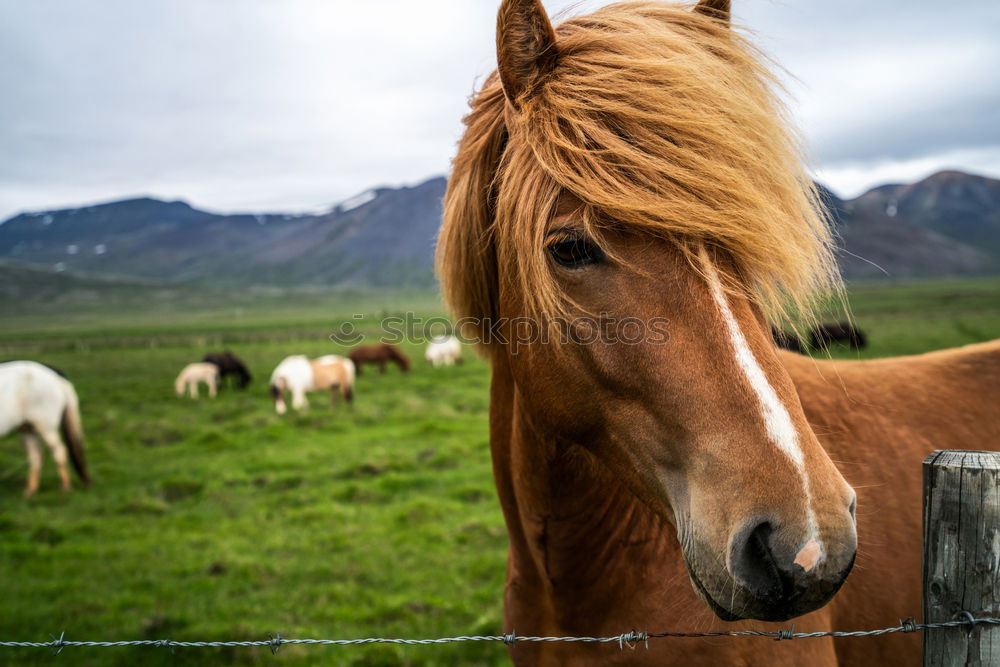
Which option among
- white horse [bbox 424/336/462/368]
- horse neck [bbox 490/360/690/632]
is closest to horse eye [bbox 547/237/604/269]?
horse neck [bbox 490/360/690/632]

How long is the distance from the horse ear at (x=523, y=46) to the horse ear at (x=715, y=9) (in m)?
0.54

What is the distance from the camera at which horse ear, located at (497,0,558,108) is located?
5.20 feet

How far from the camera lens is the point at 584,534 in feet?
6.31

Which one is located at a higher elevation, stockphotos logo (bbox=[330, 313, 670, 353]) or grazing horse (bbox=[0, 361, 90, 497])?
stockphotos logo (bbox=[330, 313, 670, 353])

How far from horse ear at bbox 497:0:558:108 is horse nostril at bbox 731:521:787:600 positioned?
1325 millimetres

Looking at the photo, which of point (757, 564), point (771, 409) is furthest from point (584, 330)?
point (757, 564)

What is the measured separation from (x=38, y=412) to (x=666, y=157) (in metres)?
10.9

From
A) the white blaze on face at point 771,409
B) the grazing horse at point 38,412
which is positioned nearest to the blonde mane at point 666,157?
the white blaze on face at point 771,409

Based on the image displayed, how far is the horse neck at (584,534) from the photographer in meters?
1.87

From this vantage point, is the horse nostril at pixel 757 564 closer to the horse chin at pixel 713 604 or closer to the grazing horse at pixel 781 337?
the horse chin at pixel 713 604

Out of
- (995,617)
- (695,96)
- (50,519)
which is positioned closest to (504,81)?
(695,96)

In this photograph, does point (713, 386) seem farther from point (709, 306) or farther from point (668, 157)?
point (668, 157)

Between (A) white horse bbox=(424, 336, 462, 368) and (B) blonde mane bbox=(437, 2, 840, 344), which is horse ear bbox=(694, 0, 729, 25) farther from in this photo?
(A) white horse bbox=(424, 336, 462, 368)

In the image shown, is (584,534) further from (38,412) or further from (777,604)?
(38,412)
